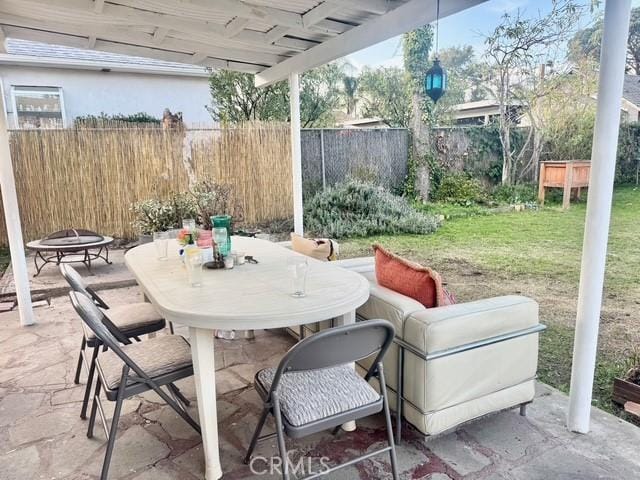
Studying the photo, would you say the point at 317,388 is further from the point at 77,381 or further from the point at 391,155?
the point at 391,155

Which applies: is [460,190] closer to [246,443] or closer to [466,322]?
[466,322]

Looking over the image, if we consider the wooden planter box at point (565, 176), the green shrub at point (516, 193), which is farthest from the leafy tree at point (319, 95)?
the wooden planter box at point (565, 176)

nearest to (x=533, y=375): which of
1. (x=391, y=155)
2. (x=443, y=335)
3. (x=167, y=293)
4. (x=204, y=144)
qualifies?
(x=443, y=335)

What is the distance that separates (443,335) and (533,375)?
0.68m

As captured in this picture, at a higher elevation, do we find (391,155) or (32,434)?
(391,155)

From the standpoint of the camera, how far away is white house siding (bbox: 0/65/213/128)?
883 centimetres

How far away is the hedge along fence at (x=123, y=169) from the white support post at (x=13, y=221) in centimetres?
285

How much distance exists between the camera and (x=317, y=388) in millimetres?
1761

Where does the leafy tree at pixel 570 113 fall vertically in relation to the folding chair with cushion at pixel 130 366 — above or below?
above

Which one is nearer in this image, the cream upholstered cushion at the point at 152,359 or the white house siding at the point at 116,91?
the cream upholstered cushion at the point at 152,359

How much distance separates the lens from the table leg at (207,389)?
1.74m

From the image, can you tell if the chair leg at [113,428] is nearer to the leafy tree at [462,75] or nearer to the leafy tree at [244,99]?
the leafy tree at [244,99]

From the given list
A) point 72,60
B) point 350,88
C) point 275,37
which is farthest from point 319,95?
point 275,37

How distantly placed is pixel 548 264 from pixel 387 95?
25.7ft
